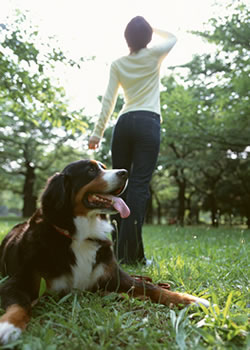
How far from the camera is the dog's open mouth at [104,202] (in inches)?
105

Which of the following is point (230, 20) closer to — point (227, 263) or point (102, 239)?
point (227, 263)

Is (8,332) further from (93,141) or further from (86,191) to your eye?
(93,141)

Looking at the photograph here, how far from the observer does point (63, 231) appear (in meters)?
2.46

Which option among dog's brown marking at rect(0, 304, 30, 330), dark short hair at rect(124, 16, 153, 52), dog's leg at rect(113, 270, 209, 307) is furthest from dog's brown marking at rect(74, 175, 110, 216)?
dark short hair at rect(124, 16, 153, 52)

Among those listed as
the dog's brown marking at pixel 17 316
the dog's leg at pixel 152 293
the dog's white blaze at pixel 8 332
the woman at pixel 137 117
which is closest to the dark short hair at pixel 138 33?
the woman at pixel 137 117

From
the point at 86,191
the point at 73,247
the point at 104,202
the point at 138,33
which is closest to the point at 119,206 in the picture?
the point at 104,202

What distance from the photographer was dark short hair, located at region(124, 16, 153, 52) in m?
3.72

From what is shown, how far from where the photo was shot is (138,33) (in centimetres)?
373

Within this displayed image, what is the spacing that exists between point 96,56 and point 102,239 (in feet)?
A: 10.4

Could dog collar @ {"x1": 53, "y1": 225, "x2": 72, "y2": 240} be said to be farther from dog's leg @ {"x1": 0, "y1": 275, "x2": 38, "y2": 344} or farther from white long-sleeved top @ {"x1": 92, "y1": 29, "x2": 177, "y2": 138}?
white long-sleeved top @ {"x1": 92, "y1": 29, "x2": 177, "y2": 138}

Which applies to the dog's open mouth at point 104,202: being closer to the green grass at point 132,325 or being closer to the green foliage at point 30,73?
the green grass at point 132,325

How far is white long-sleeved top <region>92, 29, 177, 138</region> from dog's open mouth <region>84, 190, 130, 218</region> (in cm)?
123

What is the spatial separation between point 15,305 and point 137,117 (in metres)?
2.45

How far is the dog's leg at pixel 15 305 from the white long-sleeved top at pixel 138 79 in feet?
6.77
